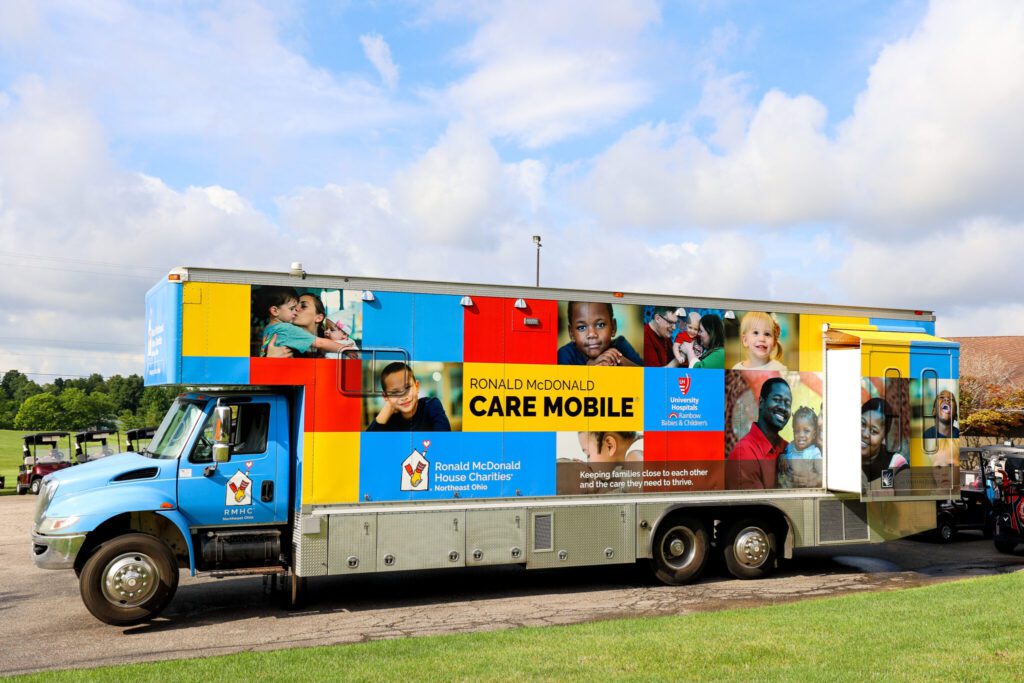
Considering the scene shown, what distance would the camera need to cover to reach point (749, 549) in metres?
12.1

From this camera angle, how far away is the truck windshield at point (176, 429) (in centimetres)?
1008

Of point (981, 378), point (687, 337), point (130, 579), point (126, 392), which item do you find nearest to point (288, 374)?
point (130, 579)

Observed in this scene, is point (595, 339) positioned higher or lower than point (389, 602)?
higher

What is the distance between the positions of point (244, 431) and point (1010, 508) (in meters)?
12.0

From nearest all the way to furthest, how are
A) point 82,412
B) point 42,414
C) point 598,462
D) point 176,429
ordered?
point 176,429
point 598,462
point 42,414
point 82,412

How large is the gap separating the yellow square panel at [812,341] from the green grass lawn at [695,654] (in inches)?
165

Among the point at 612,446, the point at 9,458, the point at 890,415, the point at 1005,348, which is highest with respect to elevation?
the point at 1005,348

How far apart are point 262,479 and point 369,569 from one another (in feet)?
5.32

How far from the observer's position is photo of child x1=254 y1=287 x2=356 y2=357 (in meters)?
10.0

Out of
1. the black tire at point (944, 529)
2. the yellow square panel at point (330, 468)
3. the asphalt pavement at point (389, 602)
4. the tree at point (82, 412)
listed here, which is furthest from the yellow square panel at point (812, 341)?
the tree at point (82, 412)

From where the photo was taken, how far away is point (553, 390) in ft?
36.7

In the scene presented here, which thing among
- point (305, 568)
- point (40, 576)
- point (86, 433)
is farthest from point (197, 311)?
point (86, 433)

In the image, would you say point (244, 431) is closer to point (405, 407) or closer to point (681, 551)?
point (405, 407)

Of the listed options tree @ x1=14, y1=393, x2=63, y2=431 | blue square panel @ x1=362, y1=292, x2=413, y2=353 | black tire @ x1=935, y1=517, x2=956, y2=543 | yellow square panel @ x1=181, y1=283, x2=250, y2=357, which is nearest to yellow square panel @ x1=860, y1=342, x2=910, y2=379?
black tire @ x1=935, y1=517, x2=956, y2=543
